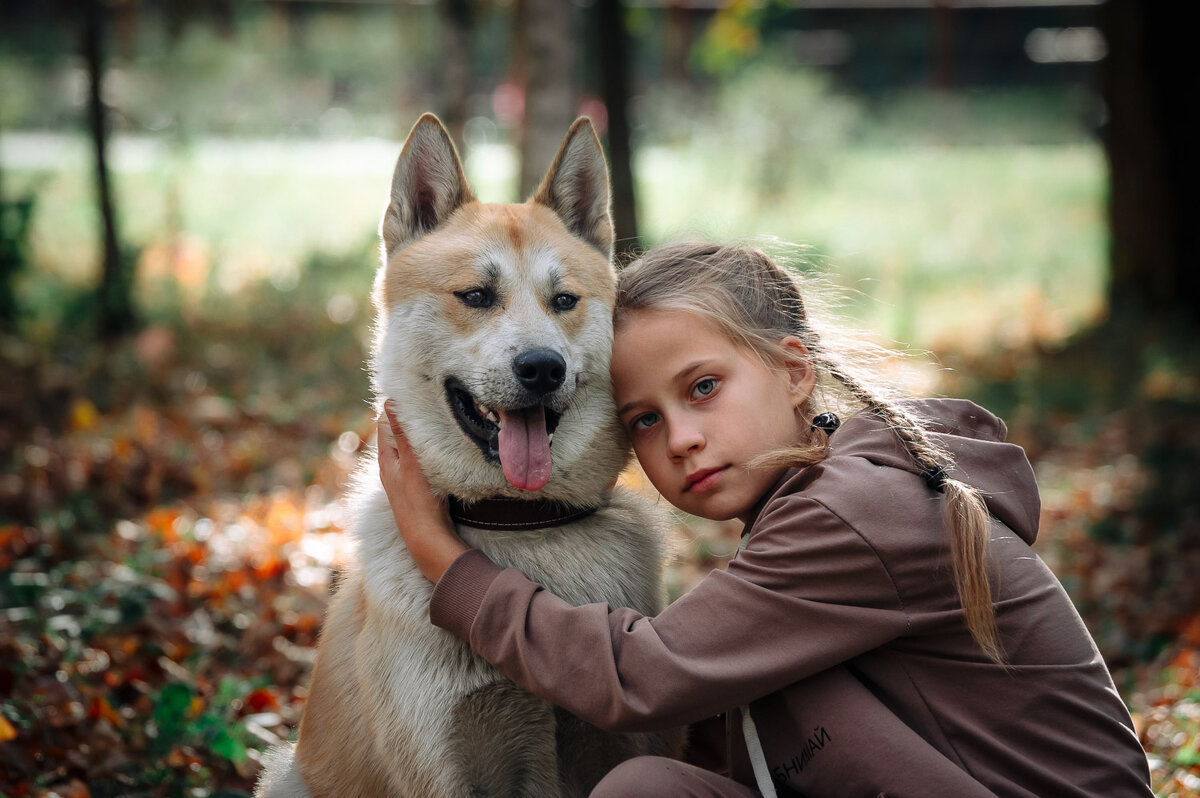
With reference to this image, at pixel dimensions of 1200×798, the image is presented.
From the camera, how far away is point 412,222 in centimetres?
269

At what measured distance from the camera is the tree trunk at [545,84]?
6598 mm

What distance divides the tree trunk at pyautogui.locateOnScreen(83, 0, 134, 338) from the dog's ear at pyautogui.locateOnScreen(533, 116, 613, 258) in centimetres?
616

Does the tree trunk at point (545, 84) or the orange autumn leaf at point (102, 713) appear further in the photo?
the tree trunk at point (545, 84)

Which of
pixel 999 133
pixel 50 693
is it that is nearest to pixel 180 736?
pixel 50 693

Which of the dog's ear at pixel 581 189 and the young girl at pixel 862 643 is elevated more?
the dog's ear at pixel 581 189

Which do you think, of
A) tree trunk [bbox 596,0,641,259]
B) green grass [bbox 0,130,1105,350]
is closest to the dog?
green grass [bbox 0,130,1105,350]

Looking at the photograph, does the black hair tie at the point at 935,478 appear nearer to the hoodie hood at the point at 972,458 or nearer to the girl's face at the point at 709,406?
the hoodie hood at the point at 972,458

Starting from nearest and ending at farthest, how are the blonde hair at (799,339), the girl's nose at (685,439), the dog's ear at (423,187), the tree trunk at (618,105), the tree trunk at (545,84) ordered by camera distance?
the blonde hair at (799,339) → the girl's nose at (685,439) → the dog's ear at (423,187) → the tree trunk at (545,84) → the tree trunk at (618,105)

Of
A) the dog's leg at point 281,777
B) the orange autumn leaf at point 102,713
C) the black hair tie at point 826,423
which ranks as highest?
the black hair tie at point 826,423

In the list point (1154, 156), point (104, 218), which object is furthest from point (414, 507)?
point (1154, 156)

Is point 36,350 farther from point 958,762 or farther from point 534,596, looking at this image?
point 958,762

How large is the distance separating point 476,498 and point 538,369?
13.7 inches

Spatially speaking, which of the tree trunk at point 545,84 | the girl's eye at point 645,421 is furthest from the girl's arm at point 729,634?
the tree trunk at point 545,84

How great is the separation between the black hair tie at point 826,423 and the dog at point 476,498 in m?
0.51
